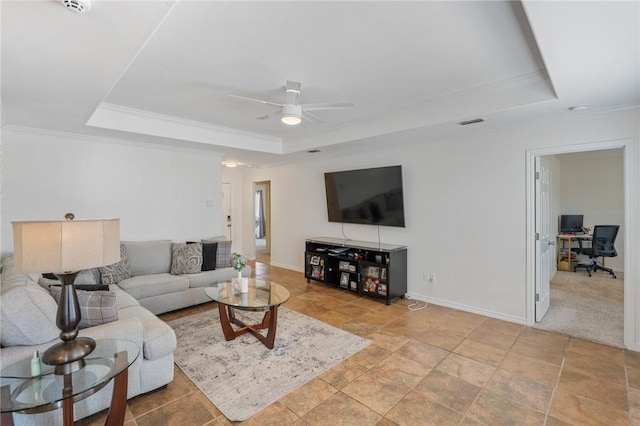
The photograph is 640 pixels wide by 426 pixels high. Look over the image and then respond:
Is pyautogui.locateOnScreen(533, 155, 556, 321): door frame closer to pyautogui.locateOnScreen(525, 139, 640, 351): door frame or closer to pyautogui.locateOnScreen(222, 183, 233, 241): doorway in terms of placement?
pyautogui.locateOnScreen(525, 139, 640, 351): door frame

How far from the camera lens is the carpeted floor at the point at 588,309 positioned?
334 centimetres

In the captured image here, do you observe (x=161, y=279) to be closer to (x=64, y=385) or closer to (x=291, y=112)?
(x=64, y=385)

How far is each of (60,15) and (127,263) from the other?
10.7ft

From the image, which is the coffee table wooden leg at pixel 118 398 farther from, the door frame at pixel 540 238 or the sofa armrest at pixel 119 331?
the door frame at pixel 540 238

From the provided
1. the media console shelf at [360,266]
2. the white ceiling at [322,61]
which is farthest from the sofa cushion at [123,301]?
the media console shelf at [360,266]

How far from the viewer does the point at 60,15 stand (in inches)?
60.8

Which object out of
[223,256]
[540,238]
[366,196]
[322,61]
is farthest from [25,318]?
[540,238]

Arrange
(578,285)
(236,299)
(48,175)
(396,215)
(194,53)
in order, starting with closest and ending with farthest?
1. (194,53)
2. (236,299)
3. (48,175)
4. (396,215)
5. (578,285)

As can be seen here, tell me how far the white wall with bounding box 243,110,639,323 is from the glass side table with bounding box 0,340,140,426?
12.3ft

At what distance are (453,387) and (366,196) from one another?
3043 millimetres

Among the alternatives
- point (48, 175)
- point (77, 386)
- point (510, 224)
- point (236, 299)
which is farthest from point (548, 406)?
point (48, 175)

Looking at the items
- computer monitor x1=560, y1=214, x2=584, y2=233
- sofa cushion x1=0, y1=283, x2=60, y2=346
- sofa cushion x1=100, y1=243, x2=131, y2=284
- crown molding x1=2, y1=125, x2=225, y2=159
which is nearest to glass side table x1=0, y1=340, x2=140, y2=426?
sofa cushion x1=0, y1=283, x2=60, y2=346

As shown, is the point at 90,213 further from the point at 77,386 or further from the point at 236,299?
the point at 77,386

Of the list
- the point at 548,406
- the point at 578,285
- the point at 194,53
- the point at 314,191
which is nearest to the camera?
the point at 548,406
